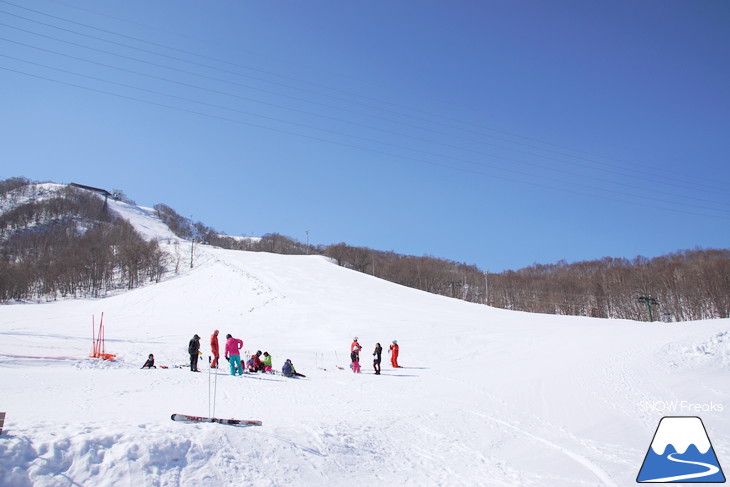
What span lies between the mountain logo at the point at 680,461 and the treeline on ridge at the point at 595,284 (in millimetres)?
61853

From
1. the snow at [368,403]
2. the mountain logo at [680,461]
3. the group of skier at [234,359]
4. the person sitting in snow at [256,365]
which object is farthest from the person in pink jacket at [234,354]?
the mountain logo at [680,461]

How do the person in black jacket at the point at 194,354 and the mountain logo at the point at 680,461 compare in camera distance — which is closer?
the mountain logo at the point at 680,461

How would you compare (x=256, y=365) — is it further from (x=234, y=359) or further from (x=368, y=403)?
(x=368, y=403)

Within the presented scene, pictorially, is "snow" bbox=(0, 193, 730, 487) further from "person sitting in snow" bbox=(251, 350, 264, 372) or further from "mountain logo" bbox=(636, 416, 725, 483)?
"person sitting in snow" bbox=(251, 350, 264, 372)

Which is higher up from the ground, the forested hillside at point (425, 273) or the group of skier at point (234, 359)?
the forested hillside at point (425, 273)

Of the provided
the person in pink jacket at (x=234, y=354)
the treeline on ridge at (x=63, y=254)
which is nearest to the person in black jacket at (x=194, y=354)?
the person in pink jacket at (x=234, y=354)

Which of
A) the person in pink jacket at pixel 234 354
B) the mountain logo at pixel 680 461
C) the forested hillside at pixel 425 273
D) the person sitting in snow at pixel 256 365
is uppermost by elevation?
the forested hillside at pixel 425 273

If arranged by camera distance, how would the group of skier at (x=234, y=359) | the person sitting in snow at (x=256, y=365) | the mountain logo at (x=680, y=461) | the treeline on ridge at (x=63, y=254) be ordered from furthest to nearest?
the treeline on ridge at (x=63, y=254) < the person sitting in snow at (x=256, y=365) < the group of skier at (x=234, y=359) < the mountain logo at (x=680, y=461)

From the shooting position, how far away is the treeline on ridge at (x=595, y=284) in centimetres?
7219

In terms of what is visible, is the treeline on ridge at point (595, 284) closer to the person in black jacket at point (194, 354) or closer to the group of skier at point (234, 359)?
the group of skier at point (234, 359)

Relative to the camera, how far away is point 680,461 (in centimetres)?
919

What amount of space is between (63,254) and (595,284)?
117037 millimetres

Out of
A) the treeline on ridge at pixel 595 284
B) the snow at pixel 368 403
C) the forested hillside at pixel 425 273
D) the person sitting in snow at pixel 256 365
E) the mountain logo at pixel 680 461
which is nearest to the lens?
the snow at pixel 368 403

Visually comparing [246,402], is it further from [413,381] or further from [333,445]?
[413,381]
